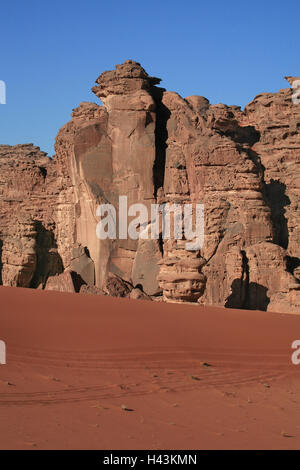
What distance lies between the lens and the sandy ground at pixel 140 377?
445cm

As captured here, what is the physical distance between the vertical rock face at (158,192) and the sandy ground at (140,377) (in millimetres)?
Result: 10616

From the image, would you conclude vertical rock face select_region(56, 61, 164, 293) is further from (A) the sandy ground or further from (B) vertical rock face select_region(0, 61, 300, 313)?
(A) the sandy ground

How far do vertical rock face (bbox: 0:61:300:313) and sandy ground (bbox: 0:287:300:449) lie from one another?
10616mm

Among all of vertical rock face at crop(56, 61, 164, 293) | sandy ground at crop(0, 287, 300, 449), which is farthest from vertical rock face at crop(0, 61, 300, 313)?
sandy ground at crop(0, 287, 300, 449)

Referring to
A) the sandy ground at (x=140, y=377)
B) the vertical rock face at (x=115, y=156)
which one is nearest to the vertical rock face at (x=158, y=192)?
the vertical rock face at (x=115, y=156)

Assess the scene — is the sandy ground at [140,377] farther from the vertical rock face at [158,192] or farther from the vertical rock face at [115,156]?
the vertical rock face at [115,156]

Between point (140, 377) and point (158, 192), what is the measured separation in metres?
19.1

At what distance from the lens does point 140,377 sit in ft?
20.2

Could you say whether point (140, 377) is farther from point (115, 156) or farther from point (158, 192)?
point (115, 156)

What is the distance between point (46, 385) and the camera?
18.4 feet

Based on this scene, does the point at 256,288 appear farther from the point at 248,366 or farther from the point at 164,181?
the point at 248,366

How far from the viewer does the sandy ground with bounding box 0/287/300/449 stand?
14.6ft
